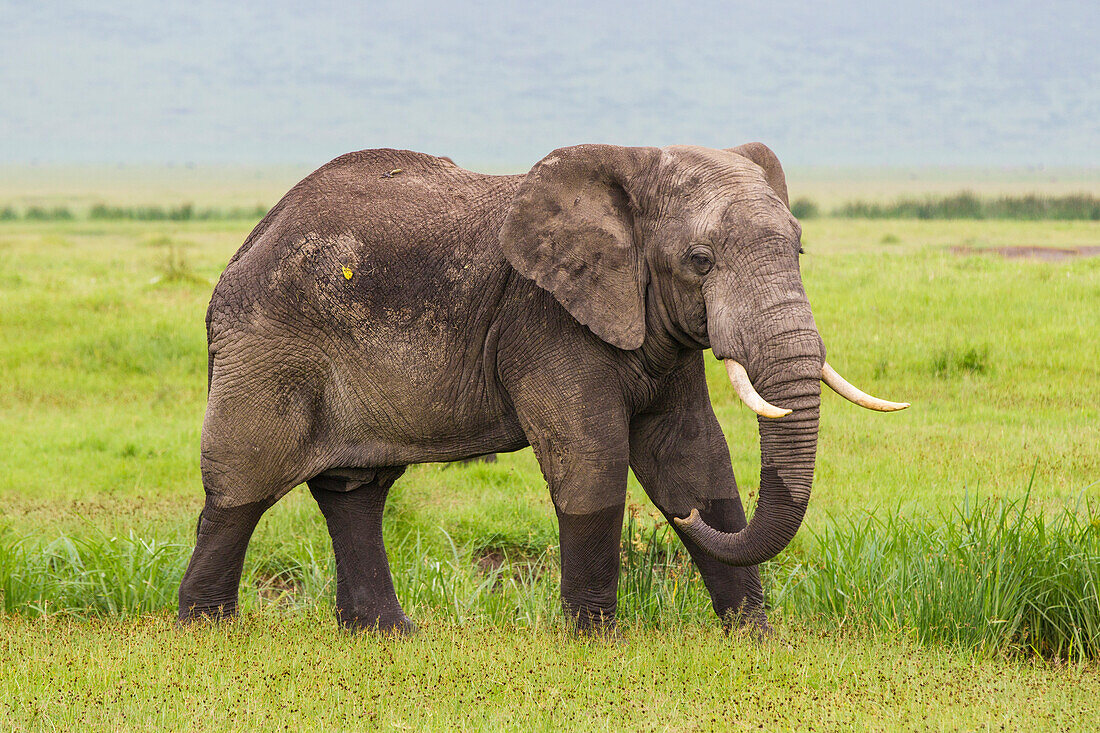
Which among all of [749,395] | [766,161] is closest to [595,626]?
[749,395]

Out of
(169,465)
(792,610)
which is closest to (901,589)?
(792,610)

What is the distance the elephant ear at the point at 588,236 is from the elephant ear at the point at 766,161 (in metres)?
0.50

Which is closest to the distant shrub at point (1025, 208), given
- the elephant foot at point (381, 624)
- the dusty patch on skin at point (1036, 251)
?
the dusty patch on skin at point (1036, 251)

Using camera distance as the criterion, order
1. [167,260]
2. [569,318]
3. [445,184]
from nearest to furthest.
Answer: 1. [569,318]
2. [445,184]
3. [167,260]

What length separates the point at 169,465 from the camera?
11359mm

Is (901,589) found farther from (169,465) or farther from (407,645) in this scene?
(169,465)

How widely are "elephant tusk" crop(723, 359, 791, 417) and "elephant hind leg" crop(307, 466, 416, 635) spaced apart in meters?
2.40

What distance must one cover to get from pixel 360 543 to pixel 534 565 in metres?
1.56

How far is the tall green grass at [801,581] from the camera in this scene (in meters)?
6.19

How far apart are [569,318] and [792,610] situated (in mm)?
2174

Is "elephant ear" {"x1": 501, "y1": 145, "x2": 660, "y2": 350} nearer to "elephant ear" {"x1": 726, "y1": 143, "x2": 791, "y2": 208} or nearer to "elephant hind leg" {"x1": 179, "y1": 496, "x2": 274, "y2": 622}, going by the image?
"elephant ear" {"x1": 726, "y1": 143, "x2": 791, "y2": 208}

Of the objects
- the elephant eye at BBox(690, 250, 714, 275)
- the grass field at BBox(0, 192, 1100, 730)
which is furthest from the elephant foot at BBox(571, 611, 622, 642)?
the elephant eye at BBox(690, 250, 714, 275)

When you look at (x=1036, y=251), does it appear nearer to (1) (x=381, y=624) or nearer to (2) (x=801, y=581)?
(2) (x=801, y=581)

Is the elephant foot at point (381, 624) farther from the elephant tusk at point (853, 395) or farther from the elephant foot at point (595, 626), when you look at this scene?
the elephant tusk at point (853, 395)
